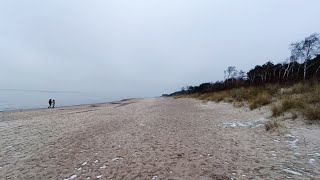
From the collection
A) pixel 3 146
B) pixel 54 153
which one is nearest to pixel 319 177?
pixel 54 153

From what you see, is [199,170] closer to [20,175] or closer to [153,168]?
[153,168]

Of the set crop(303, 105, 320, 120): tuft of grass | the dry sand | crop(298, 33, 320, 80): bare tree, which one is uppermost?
crop(298, 33, 320, 80): bare tree

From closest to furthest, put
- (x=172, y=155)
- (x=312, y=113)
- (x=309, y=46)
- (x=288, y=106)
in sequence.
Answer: (x=172, y=155) < (x=312, y=113) < (x=288, y=106) < (x=309, y=46)

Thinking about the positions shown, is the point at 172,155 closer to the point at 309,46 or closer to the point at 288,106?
the point at 288,106

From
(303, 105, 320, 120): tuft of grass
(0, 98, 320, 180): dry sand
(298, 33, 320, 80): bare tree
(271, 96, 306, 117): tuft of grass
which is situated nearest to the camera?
(0, 98, 320, 180): dry sand

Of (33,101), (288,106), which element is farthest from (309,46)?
(33,101)

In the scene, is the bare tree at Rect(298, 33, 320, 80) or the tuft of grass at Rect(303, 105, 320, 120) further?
the bare tree at Rect(298, 33, 320, 80)

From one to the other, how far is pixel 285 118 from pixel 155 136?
17.9 feet

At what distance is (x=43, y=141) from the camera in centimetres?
848

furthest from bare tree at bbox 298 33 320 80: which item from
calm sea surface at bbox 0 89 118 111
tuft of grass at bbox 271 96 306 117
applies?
calm sea surface at bbox 0 89 118 111

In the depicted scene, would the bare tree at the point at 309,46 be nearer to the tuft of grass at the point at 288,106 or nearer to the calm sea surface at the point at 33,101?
the tuft of grass at the point at 288,106

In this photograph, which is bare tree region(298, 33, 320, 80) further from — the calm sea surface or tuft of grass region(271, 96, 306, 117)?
the calm sea surface

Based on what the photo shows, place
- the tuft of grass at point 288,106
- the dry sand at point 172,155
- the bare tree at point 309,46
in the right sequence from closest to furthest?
1. the dry sand at point 172,155
2. the tuft of grass at point 288,106
3. the bare tree at point 309,46

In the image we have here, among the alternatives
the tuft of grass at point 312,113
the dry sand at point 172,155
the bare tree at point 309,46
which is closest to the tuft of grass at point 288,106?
the tuft of grass at point 312,113
